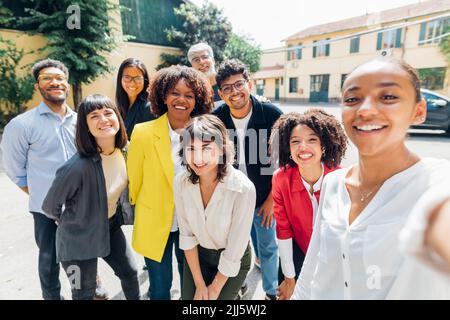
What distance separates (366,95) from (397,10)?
29938mm

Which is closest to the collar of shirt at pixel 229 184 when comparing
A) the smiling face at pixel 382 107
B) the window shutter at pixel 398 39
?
the smiling face at pixel 382 107

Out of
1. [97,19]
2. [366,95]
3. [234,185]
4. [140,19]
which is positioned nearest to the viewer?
[366,95]

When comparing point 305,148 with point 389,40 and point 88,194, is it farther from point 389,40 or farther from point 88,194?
point 389,40

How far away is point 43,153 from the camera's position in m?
2.18

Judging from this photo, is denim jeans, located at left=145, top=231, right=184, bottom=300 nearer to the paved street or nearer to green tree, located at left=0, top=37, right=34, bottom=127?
the paved street

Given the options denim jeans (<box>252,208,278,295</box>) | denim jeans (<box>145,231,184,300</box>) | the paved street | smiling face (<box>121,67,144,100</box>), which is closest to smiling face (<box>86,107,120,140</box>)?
denim jeans (<box>145,231,184,300</box>)

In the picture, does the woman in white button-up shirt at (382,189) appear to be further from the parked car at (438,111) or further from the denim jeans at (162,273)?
the parked car at (438,111)

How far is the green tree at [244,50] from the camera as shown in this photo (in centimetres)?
1938

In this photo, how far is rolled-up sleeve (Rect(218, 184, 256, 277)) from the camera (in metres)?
1.63

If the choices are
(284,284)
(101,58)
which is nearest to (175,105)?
(284,284)

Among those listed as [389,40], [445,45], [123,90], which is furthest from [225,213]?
[389,40]

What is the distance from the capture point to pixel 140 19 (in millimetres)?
14836

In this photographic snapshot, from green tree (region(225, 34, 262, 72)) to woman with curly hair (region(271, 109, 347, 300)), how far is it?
1713 cm
